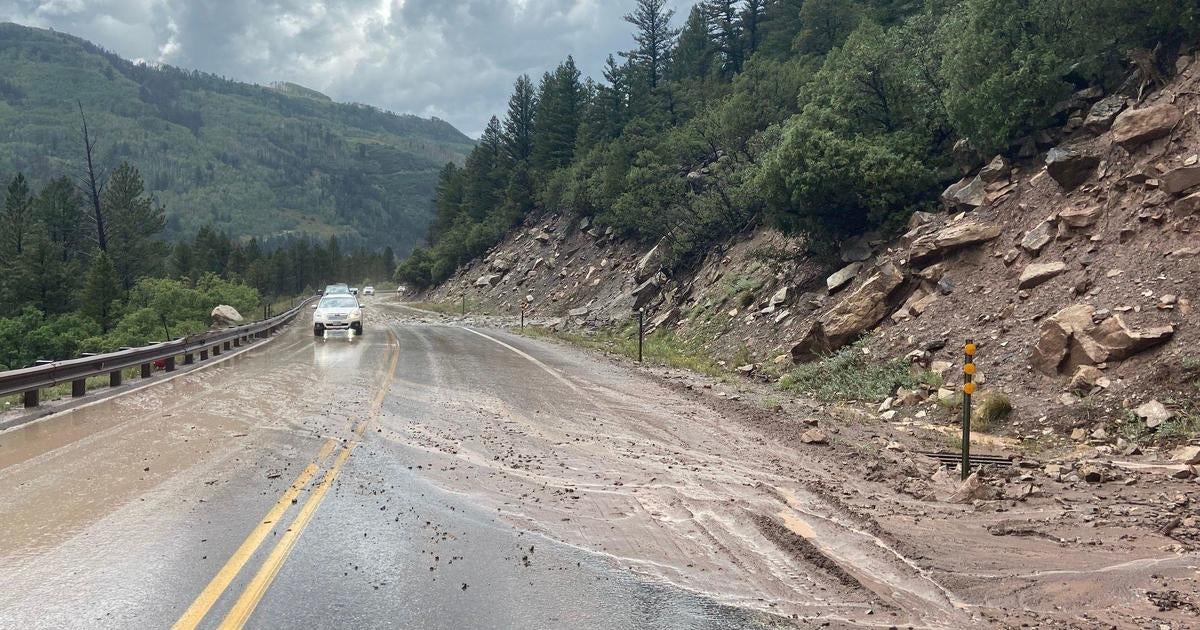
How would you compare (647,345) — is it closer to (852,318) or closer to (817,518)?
(852,318)

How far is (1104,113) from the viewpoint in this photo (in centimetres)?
1332

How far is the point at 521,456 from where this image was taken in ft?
27.4

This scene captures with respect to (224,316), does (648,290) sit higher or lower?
higher

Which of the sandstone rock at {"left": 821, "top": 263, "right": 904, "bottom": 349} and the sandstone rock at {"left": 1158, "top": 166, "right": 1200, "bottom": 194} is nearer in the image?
the sandstone rock at {"left": 1158, "top": 166, "right": 1200, "bottom": 194}

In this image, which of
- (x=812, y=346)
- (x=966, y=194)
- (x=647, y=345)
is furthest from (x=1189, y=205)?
(x=647, y=345)

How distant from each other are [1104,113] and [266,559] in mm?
15472

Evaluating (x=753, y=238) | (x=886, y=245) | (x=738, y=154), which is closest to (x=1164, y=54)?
(x=886, y=245)

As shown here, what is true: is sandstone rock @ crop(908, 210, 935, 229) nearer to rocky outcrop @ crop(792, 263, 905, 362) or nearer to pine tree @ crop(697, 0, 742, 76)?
rocky outcrop @ crop(792, 263, 905, 362)

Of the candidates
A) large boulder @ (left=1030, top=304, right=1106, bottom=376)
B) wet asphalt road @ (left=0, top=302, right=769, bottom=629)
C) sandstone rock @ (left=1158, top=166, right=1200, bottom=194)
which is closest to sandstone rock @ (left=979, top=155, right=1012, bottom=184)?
sandstone rock @ (left=1158, top=166, right=1200, bottom=194)

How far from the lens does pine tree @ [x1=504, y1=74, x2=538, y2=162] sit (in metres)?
70.6

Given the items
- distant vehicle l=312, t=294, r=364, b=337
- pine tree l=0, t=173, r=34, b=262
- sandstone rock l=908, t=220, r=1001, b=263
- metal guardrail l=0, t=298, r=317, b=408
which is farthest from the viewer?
pine tree l=0, t=173, r=34, b=262

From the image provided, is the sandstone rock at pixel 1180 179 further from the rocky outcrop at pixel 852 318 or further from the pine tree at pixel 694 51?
the pine tree at pixel 694 51

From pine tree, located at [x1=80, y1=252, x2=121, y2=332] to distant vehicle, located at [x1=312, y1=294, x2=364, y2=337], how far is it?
107 ft

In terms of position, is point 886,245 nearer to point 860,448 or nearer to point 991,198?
point 991,198
